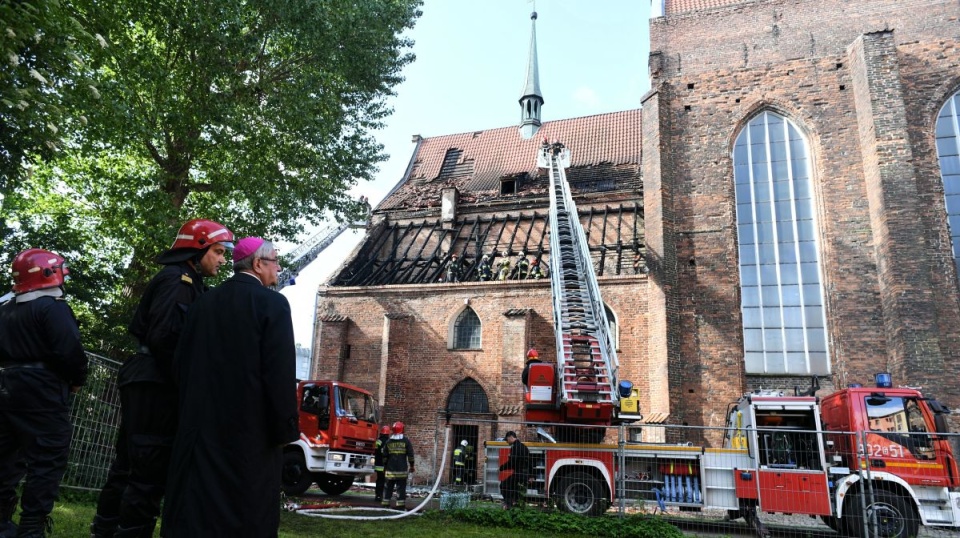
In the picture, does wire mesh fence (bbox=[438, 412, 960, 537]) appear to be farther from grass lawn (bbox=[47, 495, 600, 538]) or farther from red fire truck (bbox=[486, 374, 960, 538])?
grass lawn (bbox=[47, 495, 600, 538])

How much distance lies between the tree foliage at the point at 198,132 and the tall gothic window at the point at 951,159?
47.3ft

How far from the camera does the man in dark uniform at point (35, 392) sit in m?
4.01

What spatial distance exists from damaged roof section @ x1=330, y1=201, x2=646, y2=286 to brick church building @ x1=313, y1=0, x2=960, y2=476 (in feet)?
0.80

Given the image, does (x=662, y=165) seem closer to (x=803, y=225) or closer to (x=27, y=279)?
(x=803, y=225)

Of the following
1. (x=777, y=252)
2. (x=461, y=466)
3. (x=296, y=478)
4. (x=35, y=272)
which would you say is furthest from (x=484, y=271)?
(x=35, y=272)

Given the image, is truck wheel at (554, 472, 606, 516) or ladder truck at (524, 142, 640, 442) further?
ladder truck at (524, 142, 640, 442)

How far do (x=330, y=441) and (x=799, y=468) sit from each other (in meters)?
7.79

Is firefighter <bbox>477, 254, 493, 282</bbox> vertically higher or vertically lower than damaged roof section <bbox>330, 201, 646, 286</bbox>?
lower

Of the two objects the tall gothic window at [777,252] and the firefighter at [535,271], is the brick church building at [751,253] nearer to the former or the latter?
the tall gothic window at [777,252]

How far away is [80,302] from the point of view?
11156 millimetres

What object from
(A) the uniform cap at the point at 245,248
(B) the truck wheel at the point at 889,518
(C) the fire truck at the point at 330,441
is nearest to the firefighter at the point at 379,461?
(C) the fire truck at the point at 330,441

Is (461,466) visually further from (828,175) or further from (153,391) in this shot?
(828,175)

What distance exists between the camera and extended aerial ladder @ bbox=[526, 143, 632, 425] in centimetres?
1059

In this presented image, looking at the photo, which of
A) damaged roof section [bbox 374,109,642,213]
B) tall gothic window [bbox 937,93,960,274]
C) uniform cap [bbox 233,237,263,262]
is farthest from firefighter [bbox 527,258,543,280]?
uniform cap [bbox 233,237,263,262]
